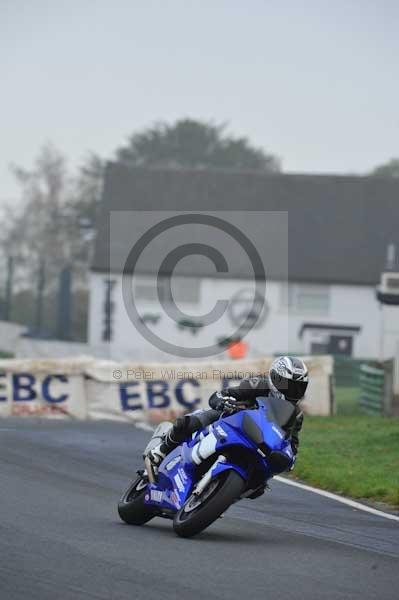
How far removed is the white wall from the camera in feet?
198

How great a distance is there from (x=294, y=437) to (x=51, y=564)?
8.27 ft

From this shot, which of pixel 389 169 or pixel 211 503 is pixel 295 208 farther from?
pixel 211 503

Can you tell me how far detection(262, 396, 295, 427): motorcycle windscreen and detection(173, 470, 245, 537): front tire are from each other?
18.9 inches

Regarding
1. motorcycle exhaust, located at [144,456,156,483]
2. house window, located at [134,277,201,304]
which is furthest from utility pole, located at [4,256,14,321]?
motorcycle exhaust, located at [144,456,156,483]

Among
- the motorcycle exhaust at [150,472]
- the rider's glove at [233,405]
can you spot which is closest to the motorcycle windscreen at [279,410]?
the rider's glove at [233,405]

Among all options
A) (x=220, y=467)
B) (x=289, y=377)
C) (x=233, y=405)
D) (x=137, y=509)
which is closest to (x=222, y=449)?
(x=220, y=467)

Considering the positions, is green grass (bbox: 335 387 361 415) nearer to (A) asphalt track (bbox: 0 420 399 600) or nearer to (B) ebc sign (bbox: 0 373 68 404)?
(B) ebc sign (bbox: 0 373 68 404)

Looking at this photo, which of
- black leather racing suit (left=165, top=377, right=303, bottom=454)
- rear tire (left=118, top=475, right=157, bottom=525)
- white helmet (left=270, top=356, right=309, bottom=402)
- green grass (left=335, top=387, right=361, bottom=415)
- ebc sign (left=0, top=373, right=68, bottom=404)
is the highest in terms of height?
white helmet (left=270, top=356, right=309, bottom=402)

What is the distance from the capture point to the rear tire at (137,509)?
9.91 meters

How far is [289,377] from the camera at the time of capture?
9383 millimetres

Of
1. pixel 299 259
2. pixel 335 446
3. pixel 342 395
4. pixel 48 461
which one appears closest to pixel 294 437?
pixel 48 461

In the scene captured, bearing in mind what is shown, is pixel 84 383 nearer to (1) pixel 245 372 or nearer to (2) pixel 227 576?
(1) pixel 245 372

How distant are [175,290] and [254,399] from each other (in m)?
51.7

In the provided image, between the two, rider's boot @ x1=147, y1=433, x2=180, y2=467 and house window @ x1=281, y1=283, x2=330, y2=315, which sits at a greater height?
rider's boot @ x1=147, y1=433, x2=180, y2=467
